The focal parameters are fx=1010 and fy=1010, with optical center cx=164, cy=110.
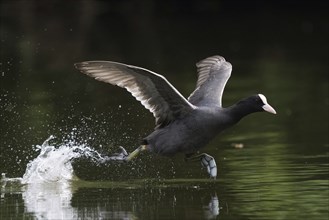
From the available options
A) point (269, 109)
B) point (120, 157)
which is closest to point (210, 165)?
point (269, 109)

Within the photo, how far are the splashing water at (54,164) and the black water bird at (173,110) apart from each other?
0.87 meters

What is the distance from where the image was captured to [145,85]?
31.0ft

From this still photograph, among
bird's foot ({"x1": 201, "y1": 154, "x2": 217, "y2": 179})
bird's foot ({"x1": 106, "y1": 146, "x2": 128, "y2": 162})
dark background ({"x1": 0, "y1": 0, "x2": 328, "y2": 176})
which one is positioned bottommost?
bird's foot ({"x1": 201, "y1": 154, "x2": 217, "y2": 179})

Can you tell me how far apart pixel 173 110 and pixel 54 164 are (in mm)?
1520

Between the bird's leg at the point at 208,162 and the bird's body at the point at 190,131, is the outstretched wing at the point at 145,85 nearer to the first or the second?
the bird's body at the point at 190,131

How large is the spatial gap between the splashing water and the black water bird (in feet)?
2.85

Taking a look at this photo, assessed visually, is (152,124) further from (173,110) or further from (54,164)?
(173,110)

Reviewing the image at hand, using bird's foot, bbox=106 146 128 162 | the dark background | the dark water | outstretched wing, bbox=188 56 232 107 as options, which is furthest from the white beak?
the dark background

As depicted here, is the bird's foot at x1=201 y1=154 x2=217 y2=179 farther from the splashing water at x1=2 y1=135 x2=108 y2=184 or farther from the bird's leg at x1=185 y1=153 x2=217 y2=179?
the splashing water at x1=2 y1=135 x2=108 y2=184

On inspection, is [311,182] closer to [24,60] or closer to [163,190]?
[163,190]

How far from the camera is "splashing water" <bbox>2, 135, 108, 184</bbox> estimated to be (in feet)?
33.5

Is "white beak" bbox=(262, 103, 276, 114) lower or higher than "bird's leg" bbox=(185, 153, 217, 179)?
higher

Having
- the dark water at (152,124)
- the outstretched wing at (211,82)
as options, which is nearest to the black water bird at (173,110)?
the outstretched wing at (211,82)

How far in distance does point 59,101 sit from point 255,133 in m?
3.66
